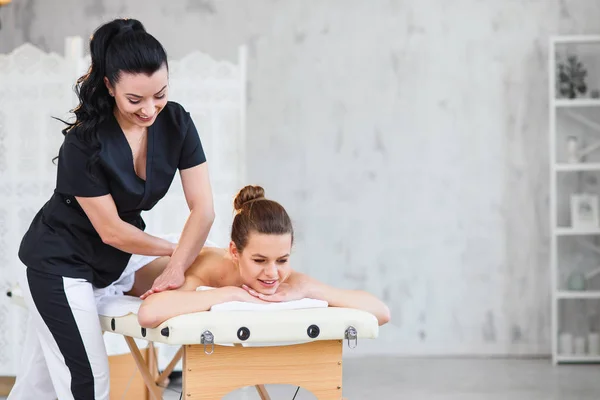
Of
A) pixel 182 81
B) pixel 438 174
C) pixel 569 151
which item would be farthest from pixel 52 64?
pixel 569 151

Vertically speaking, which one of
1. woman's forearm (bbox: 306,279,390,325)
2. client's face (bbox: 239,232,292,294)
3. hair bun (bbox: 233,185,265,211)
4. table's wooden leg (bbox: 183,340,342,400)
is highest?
hair bun (bbox: 233,185,265,211)

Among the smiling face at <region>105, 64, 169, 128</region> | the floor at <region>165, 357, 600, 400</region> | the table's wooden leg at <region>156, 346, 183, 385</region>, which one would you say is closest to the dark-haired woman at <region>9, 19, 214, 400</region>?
the smiling face at <region>105, 64, 169, 128</region>

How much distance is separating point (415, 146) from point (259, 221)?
9.19 feet

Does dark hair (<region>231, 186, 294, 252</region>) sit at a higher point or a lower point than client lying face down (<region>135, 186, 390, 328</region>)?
higher

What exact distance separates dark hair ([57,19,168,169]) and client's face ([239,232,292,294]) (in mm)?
428

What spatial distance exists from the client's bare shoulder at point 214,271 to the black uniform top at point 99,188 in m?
0.20

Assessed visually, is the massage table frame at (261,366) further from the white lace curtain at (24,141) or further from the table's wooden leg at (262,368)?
the white lace curtain at (24,141)

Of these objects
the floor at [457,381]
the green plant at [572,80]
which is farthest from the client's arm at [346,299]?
the green plant at [572,80]

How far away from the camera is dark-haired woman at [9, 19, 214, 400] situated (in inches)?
73.8

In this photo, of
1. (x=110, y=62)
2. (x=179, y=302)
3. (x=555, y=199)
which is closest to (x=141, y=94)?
(x=110, y=62)

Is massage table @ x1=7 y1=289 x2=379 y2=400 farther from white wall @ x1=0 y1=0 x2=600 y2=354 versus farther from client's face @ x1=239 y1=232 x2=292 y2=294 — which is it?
white wall @ x1=0 y1=0 x2=600 y2=354

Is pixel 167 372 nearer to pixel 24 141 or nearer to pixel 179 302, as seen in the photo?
pixel 179 302

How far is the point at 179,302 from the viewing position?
1.81 meters

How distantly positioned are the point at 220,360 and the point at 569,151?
3124 mm
